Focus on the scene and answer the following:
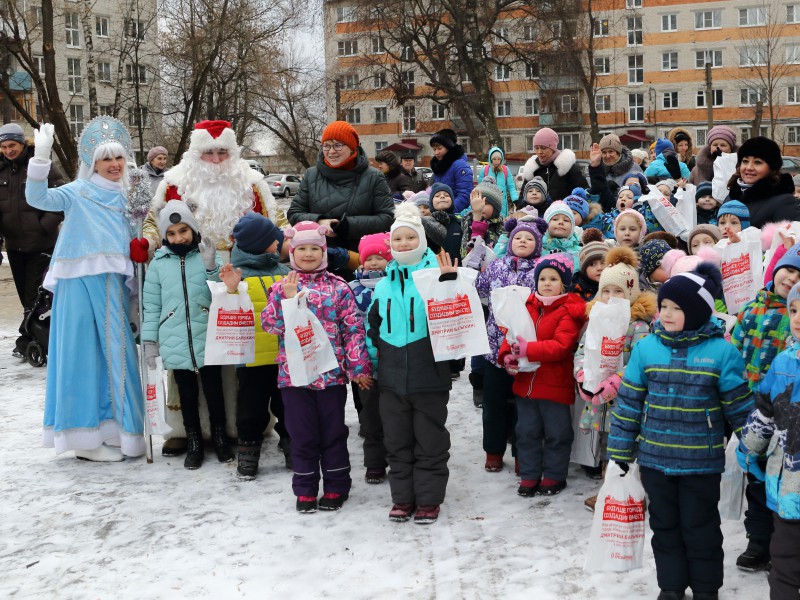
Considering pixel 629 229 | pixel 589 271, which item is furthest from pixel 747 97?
pixel 589 271

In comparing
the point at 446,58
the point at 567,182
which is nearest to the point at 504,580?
the point at 567,182

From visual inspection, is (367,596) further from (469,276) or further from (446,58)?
(446,58)

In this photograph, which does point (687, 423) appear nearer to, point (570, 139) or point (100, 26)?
point (100, 26)

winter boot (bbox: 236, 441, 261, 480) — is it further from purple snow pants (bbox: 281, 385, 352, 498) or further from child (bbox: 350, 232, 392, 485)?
child (bbox: 350, 232, 392, 485)

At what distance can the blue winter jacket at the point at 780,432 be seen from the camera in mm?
3422

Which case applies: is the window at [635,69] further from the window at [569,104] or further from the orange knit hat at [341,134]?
the orange knit hat at [341,134]

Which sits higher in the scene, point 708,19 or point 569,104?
point 708,19

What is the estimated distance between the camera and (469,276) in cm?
498

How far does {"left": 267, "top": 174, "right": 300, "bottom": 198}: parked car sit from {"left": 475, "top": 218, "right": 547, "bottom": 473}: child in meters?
38.3

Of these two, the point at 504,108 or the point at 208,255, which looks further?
the point at 504,108

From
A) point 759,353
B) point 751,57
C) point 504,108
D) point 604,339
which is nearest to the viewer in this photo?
point 759,353

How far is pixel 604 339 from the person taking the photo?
468 centimetres

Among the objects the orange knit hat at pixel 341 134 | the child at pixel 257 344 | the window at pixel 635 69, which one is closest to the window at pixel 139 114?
the orange knit hat at pixel 341 134

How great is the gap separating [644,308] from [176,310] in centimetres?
300
